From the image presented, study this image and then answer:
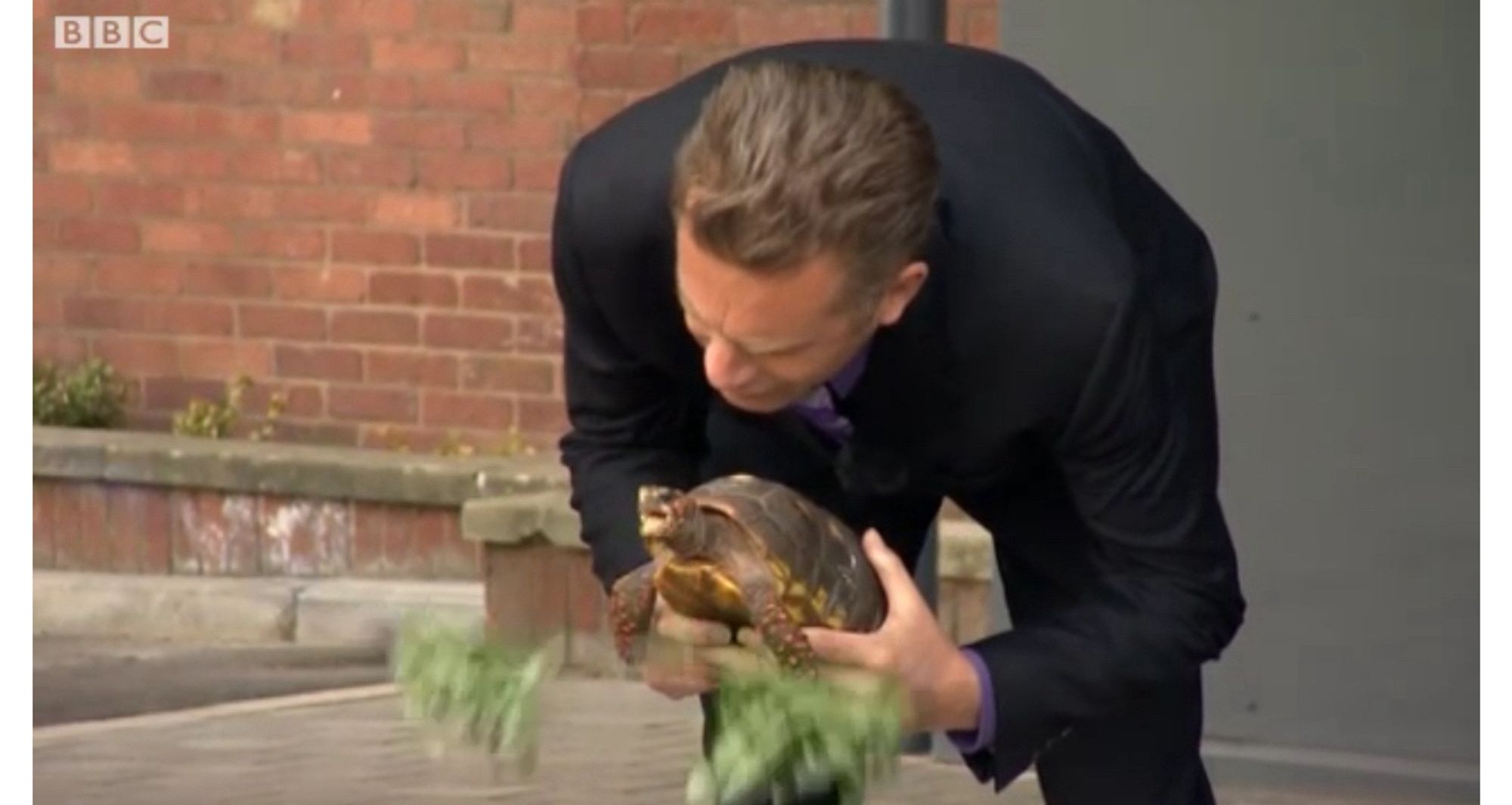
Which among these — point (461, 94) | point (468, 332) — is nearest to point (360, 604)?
point (468, 332)

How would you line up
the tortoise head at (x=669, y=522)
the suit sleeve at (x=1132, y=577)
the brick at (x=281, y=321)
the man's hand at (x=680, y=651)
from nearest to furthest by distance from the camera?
1. the tortoise head at (x=669, y=522)
2. the man's hand at (x=680, y=651)
3. the suit sleeve at (x=1132, y=577)
4. the brick at (x=281, y=321)

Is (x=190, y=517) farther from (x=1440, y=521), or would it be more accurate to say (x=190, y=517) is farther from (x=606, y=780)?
(x=1440, y=521)

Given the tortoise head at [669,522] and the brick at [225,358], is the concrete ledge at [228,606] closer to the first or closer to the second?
the brick at [225,358]

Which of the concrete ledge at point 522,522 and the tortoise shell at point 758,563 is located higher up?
the tortoise shell at point 758,563

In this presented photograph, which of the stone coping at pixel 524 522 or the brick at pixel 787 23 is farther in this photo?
the brick at pixel 787 23

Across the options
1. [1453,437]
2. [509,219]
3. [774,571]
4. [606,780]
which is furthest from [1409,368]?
[774,571]

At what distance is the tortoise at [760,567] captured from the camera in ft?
11.5

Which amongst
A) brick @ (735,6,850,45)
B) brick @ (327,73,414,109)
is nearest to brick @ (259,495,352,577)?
brick @ (327,73,414,109)

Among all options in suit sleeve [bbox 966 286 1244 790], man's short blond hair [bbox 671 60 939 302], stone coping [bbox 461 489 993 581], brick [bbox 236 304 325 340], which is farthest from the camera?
brick [bbox 236 304 325 340]

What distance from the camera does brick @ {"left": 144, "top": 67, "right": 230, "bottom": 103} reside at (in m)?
9.15

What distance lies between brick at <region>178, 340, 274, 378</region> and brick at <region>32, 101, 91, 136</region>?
66cm

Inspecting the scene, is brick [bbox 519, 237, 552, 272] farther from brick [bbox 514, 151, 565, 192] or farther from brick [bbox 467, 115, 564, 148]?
brick [bbox 467, 115, 564, 148]

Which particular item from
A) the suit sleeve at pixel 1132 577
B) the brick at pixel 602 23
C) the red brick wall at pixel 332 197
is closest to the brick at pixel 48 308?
the red brick wall at pixel 332 197

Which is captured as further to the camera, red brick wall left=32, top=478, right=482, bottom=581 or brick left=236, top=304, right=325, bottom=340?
brick left=236, top=304, right=325, bottom=340
